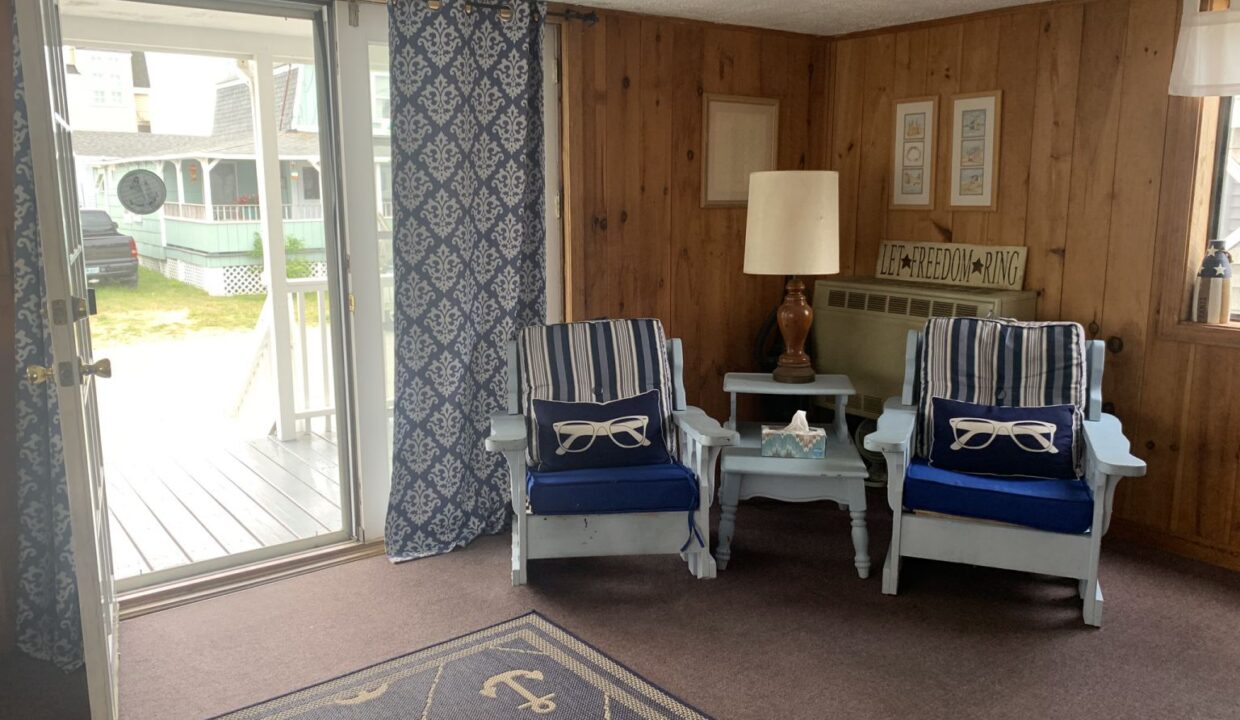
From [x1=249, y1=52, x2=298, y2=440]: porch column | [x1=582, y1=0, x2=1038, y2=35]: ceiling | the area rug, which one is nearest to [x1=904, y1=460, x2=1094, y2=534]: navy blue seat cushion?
the area rug

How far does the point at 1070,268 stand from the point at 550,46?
2187 mm

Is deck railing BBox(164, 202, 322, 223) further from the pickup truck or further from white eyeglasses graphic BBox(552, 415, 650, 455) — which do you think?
white eyeglasses graphic BBox(552, 415, 650, 455)

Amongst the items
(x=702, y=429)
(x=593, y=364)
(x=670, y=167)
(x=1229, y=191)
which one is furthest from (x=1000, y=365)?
(x=670, y=167)

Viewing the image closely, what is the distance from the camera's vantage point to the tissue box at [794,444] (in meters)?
3.33

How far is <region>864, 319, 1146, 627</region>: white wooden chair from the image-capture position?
2.83 meters

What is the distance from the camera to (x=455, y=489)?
3.52 metres

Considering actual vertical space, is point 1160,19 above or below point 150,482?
above

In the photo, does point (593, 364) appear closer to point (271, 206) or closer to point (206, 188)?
point (271, 206)

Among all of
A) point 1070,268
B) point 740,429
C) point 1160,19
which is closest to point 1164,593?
point 1070,268

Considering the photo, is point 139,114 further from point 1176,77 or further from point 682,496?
point 1176,77

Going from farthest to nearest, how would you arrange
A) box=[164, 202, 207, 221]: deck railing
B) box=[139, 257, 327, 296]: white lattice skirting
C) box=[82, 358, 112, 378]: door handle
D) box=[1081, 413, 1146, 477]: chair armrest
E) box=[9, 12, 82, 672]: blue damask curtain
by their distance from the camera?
box=[139, 257, 327, 296]: white lattice skirting → box=[164, 202, 207, 221]: deck railing → box=[1081, 413, 1146, 477]: chair armrest → box=[9, 12, 82, 672]: blue damask curtain → box=[82, 358, 112, 378]: door handle

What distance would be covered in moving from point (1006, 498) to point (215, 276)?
490cm

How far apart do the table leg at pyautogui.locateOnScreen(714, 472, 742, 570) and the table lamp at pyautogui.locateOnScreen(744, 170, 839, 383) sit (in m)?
0.83

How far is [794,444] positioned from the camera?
3.35 meters
